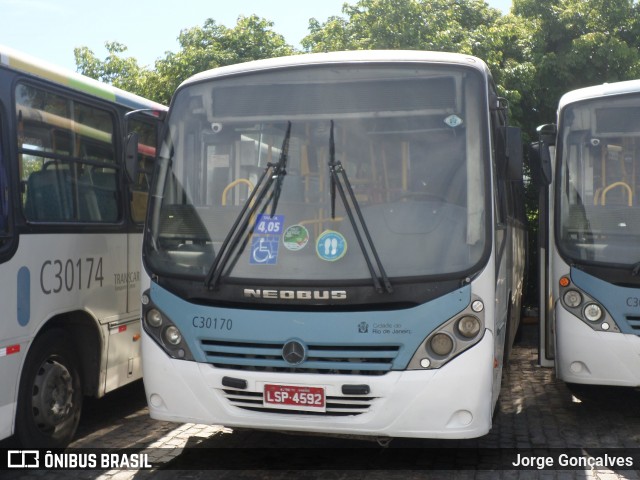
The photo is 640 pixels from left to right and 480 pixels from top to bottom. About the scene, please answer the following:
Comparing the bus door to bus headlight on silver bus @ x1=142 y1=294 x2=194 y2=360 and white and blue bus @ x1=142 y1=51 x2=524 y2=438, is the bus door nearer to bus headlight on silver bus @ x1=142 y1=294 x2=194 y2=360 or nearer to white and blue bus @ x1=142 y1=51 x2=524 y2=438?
white and blue bus @ x1=142 y1=51 x2=524 y2=438

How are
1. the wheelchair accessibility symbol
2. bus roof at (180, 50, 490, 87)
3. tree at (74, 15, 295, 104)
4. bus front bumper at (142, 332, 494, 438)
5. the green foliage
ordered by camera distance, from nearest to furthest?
1. bus front bumper at (142, 332, 494, 438)
2. the wheelchair accessibility symbol
3. bus roof at (180, 50, 490, 87)
4. the green foliage
5. tree at (74, 15, 295, 104)

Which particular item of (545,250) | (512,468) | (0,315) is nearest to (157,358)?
(0,315)

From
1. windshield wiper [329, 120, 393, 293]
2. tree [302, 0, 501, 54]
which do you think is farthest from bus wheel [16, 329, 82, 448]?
tree [302, 0, 501, 54]

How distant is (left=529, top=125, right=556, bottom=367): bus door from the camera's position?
25.6 ft

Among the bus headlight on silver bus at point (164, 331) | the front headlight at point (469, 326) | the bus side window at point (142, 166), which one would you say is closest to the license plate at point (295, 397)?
the bus headlight on silver bus at point (164, 331)

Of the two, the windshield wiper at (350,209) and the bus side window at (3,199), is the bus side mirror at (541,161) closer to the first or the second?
the windshield wiper at (350,209)

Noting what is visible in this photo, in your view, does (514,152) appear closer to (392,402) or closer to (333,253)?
(333,253)

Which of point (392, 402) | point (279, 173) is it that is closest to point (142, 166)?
point (279, 173)

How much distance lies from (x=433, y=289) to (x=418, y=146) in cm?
99

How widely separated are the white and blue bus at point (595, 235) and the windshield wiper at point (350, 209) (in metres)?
2.47

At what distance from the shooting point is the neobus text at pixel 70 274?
20.5 ft

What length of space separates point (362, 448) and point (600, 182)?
3.13 m

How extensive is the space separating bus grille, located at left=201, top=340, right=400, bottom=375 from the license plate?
0.11 metres

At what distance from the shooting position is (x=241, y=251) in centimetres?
577
